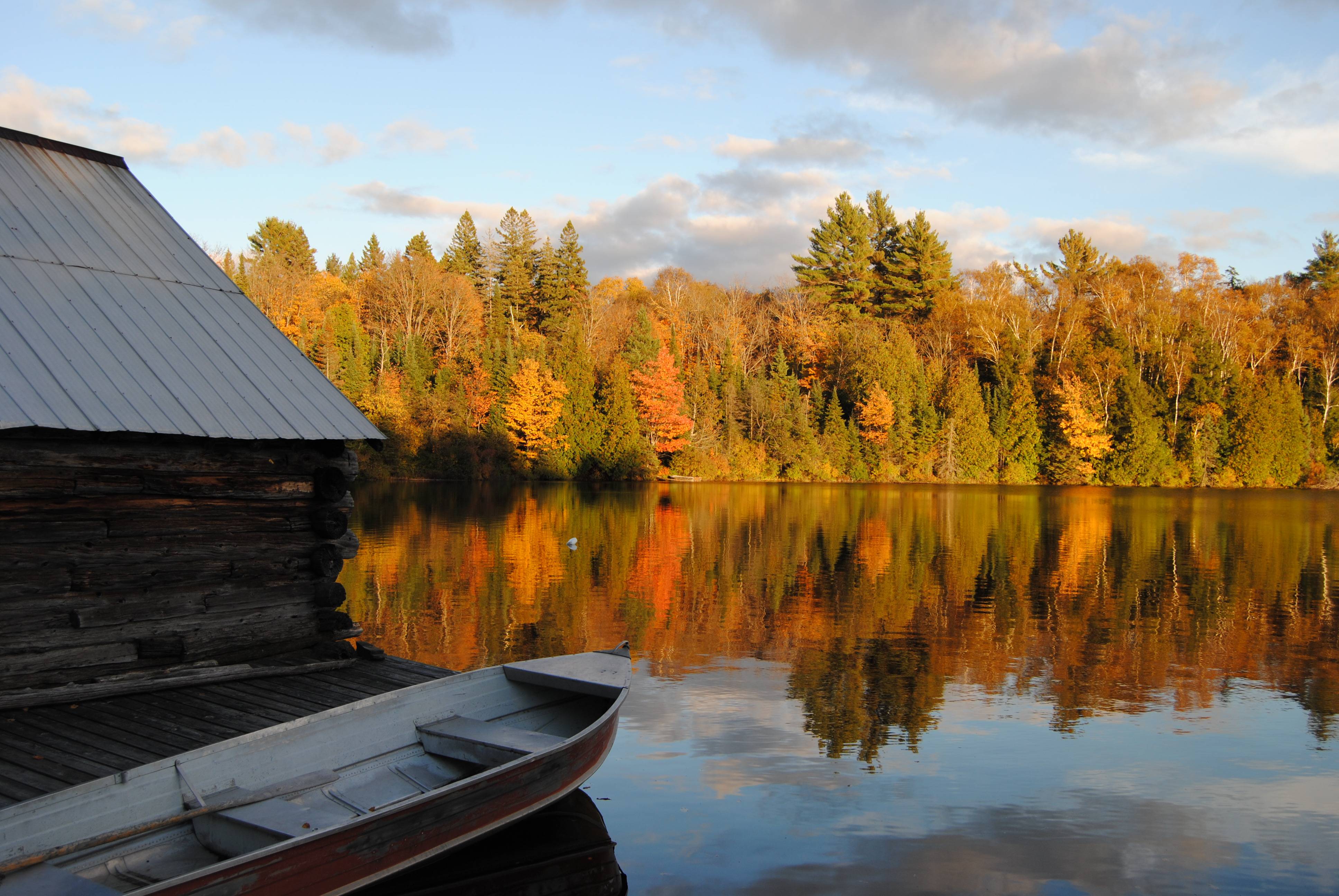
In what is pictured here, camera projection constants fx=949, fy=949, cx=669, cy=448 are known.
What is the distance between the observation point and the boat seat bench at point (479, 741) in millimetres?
7027

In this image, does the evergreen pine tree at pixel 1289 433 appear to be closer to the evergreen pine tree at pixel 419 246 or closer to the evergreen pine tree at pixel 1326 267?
the evergreen pine tree at pixel 1326 267

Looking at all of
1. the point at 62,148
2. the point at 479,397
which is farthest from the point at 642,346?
the point at 62,148

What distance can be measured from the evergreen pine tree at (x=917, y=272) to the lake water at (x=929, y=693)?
4303 centimetres

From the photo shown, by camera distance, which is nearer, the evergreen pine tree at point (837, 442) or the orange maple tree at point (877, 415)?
the orange maple tree at point (877, 415)

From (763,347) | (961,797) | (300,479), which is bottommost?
(961,797)

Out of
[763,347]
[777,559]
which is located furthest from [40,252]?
[763,347]

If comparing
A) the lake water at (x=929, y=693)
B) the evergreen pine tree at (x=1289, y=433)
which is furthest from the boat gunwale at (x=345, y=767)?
the evergreen pine tree at (x=1289, y=433)

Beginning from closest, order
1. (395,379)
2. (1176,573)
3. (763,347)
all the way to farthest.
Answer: (1176,573) < (395,379) < (763,347)

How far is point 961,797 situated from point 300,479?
6.71 meters

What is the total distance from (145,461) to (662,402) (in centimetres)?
5070

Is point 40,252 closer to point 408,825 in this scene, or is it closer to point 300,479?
point 300,479

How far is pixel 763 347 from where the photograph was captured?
69.5 meters

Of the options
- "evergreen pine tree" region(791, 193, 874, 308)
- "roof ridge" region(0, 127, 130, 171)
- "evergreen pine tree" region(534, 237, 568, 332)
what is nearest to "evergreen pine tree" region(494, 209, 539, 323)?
"evergreen pine tree" region(534, 237, 568, 332)

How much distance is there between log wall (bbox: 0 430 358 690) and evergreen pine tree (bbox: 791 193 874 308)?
62.5 metres
